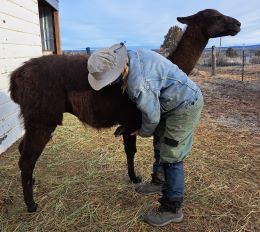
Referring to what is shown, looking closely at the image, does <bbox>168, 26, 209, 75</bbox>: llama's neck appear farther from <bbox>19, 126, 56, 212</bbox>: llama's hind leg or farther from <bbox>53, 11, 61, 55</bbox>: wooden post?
<bbox>53, 11, 61, 55</bbox>: wooden post

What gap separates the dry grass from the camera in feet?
9.92

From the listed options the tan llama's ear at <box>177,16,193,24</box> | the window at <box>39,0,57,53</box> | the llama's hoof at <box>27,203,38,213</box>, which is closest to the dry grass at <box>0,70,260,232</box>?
the llama's hoof at <box>27,203,38,213</box>

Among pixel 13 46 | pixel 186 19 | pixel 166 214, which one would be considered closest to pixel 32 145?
pixel 166 214

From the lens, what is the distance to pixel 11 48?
5371 mm

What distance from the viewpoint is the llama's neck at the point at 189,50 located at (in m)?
4.04

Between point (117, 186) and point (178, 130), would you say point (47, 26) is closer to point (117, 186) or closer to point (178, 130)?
point (117, 186)

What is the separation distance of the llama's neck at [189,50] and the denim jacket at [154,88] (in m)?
1.33

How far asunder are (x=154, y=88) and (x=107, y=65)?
0.41 metres

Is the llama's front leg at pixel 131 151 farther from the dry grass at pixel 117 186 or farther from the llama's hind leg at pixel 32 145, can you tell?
the llama's hind leg at pixel 32 145

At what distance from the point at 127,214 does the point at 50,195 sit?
3.08ft

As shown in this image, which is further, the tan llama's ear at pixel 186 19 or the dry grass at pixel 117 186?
the tan llama's ear at pixel 186 19

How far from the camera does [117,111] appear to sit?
9.83ft

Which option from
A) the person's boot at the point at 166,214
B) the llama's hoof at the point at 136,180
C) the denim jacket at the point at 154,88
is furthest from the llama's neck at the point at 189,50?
the person's boot at the point at 166,214

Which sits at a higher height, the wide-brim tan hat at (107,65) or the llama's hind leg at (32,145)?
the wide-brim tan hat at (107,65)
